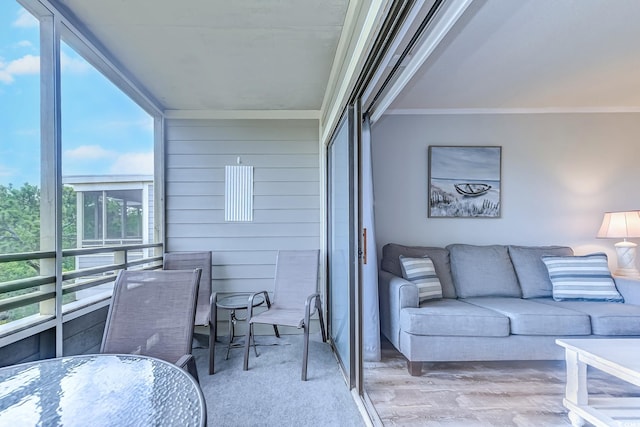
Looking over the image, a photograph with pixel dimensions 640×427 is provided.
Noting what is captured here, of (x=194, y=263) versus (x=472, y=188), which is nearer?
(x=194, y=263)

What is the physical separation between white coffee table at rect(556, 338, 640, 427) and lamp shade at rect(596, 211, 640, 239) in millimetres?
1629

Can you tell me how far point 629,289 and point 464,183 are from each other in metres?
1.61

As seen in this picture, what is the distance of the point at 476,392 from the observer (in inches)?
90.9

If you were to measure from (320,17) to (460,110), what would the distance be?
215 centimetres

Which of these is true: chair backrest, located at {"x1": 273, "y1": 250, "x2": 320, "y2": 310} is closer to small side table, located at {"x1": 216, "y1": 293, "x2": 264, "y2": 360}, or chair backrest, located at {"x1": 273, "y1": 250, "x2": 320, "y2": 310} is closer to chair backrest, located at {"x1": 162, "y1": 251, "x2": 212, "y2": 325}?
small side table, located at {"x1": 216, "y1": 293, "x2": 264, "y2": 360}

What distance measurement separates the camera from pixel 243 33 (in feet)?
7.39

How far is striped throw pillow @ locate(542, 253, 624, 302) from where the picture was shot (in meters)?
2.89

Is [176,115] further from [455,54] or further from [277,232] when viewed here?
[455,54]

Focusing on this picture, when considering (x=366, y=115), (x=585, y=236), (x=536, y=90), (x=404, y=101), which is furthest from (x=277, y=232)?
(x=585, y=236)

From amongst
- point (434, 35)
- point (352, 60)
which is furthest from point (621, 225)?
point (352, 60)

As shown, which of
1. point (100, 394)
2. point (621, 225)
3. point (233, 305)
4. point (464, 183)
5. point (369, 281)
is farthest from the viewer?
point (464, 183)

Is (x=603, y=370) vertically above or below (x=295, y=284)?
below

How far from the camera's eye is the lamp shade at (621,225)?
319 cm

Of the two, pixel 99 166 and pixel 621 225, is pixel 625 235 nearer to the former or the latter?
pixel 621 225
